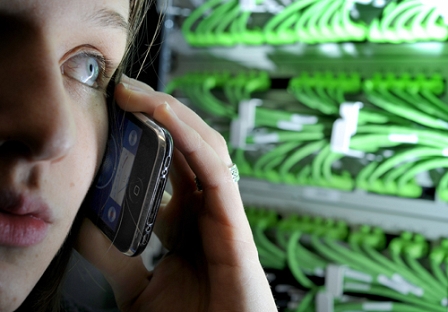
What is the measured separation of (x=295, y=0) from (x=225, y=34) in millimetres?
318

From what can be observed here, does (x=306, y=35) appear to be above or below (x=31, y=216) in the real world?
above

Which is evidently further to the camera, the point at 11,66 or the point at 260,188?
the point at 260,188

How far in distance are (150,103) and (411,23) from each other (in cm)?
103

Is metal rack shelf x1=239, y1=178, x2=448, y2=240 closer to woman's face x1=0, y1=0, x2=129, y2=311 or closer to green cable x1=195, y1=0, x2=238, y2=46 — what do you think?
green cable x1=195, y1=0, x2=238, y2=46

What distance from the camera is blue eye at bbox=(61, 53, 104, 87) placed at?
0.59m

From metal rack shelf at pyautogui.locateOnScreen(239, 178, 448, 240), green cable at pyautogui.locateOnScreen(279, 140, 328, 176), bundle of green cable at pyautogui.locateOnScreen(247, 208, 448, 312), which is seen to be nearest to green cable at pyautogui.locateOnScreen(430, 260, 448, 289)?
bundle of green cable at pyautogui.locateOnScreen(247, 208, 448, 312)

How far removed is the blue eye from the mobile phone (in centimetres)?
9

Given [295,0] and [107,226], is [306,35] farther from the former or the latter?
[107,226]

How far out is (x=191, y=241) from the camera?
0.80 meters

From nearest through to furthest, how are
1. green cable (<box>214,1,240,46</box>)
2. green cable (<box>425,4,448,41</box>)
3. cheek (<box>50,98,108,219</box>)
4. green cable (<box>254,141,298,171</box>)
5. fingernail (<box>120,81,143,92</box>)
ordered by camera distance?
cheek (<box>50,98,108,219</box>), fingernail (<box>120,81,143,92</box>), green cable (<box>425,4,448,41</box>), green cable (<box>254,141,298,171</box>), green cable (<box>214,1,240,46</box>)

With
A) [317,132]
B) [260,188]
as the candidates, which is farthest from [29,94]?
[260,188]

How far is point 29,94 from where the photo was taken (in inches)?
18.9

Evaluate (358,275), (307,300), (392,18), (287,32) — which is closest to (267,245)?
(307,300)

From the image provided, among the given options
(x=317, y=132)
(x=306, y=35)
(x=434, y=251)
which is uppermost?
(x=306, y=35)
